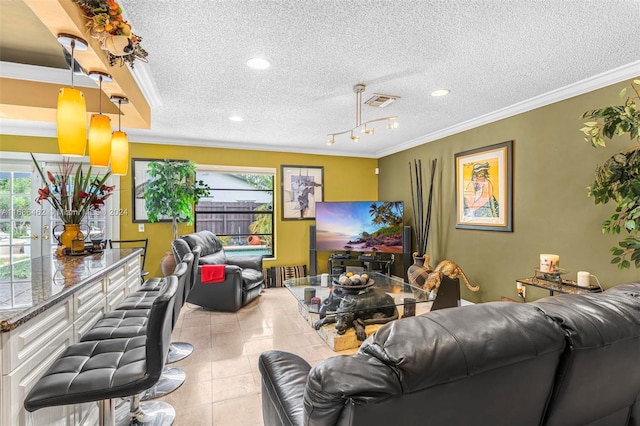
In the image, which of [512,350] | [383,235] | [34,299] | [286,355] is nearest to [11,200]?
[34,299]

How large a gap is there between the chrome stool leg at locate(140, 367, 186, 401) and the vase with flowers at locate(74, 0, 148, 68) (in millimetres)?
2163

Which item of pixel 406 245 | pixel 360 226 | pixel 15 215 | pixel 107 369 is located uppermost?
pixel 15 215

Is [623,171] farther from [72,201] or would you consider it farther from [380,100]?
[72,201]

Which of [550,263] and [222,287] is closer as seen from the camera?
[550,263]

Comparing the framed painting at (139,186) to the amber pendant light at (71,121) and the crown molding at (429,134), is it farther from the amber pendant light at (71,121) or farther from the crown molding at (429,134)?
the amber pendant light at (71,121)

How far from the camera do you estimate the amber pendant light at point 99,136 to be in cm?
193

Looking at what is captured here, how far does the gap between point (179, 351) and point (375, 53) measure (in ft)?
10.4

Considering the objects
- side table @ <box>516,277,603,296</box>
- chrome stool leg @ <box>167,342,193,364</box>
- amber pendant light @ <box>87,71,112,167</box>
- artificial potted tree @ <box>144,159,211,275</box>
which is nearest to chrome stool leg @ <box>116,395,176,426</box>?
chrome stool leg @ <box>167,342,193,364</box>

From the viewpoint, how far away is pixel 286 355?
1.46 m

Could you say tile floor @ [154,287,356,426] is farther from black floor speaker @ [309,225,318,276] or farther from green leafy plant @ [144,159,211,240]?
green leafy plant @ [144,159,211,240]

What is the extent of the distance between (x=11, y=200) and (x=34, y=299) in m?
4.19

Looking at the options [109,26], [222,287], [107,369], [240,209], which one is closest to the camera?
[107,369]

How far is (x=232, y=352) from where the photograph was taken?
3025 millimetres

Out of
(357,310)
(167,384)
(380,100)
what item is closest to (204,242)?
(167,384)
